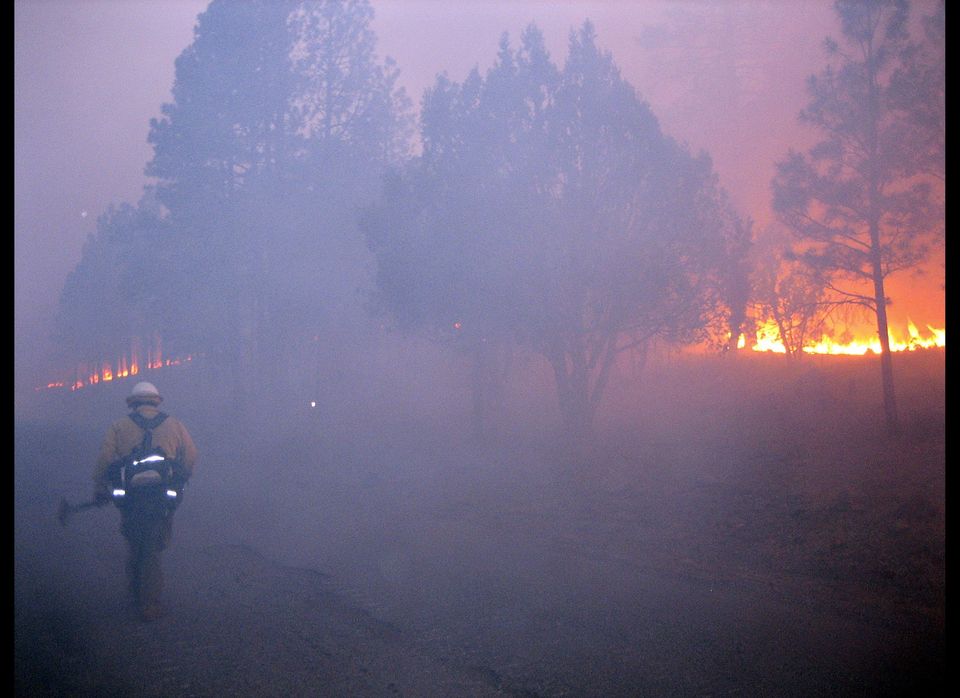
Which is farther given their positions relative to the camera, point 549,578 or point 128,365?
point 128,365

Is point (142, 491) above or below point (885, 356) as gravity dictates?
below

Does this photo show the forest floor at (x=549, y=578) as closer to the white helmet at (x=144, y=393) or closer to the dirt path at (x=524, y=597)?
the dirt path at (x=524, y=597)

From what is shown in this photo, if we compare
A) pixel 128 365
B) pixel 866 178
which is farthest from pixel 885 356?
pixel 128 365

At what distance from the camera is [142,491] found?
260 inches

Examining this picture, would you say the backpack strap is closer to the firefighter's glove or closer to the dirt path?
the firefighter's glove

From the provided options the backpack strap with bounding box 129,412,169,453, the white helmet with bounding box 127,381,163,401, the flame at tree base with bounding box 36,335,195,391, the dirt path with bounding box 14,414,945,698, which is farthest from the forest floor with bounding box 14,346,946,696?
the flame at tree base with bounding box 36,335,195,391

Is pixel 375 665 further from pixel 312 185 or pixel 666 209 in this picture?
pixel 312 185

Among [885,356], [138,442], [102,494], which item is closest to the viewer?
[102,494]

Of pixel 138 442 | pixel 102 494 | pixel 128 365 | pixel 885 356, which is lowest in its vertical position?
pixel 102 494

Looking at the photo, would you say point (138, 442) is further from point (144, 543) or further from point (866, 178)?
point (866, 178)

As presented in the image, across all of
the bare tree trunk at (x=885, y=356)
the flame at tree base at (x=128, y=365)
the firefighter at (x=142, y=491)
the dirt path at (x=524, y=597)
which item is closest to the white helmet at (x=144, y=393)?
the firefighter at (x=142, y=491)

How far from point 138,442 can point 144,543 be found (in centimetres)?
92

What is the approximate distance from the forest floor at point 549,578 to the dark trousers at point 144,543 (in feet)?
1.06

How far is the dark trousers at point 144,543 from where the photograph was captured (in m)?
6.56
